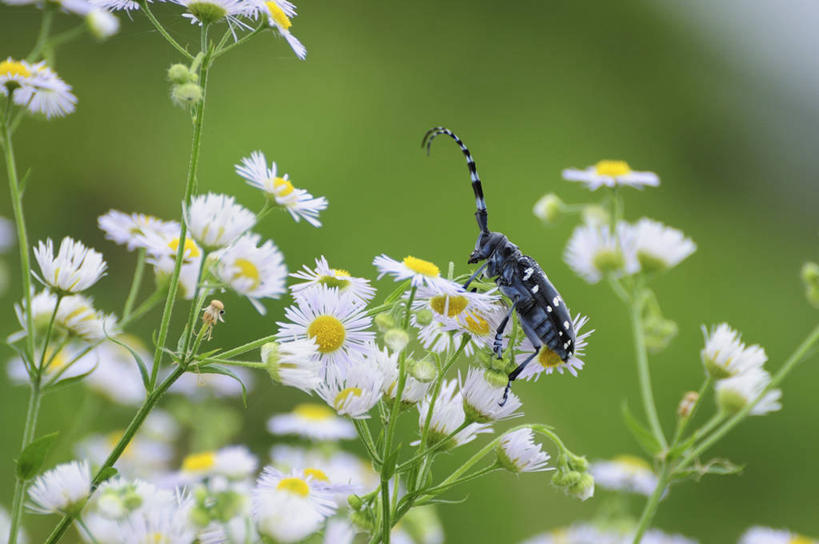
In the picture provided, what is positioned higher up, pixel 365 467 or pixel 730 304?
pixel 730 304

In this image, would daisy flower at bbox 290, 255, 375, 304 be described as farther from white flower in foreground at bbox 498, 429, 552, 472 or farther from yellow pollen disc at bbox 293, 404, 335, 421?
yellow pollen disc at bbox 293, 404, 335, 421

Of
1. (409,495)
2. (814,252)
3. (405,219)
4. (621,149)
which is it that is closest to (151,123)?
(405,219)

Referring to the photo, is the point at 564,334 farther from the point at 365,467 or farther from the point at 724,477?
the point at 724,477

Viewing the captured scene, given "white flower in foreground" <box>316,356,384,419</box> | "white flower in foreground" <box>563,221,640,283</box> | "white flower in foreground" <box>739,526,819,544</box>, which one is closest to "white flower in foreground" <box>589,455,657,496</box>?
"white flower in foreground" <box>739,526,819,544</box>

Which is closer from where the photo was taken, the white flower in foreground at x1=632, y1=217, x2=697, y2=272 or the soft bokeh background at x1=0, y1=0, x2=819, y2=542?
the white flower in foreground at x1=632, y1=217, x2=697, y2=272

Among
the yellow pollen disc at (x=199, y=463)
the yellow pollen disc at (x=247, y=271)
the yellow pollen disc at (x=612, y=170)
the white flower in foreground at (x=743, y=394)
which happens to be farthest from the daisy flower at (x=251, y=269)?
the yellow pollen disc at (x=612, y=170)
